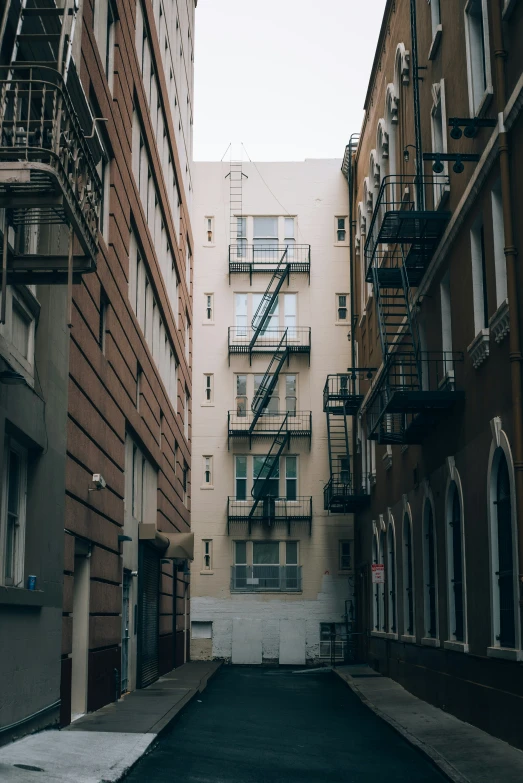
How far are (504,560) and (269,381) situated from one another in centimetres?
Answer: 2790

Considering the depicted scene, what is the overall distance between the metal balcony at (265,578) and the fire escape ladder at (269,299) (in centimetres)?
884

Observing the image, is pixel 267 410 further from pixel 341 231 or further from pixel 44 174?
pixel 44 174

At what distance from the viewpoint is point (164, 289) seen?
28.2 meters

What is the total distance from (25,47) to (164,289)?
16.7m

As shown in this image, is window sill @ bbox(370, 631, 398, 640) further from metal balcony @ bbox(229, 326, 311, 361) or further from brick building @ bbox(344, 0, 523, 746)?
metal balcony @ bbox(229, 326, 311, 361)

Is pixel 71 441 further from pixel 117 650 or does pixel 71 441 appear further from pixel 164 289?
pixel 164 289

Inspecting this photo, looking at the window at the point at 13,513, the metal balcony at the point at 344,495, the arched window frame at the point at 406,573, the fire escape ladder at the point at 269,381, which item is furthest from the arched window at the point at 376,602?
the window at the point at 13,513

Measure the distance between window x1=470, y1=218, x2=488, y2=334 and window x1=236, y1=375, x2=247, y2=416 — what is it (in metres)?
26.2

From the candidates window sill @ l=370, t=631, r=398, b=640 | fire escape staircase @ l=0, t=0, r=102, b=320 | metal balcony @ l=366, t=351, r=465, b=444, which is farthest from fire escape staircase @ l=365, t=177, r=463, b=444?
fire escape staircase @ l=0, t=0, r=102, b=320

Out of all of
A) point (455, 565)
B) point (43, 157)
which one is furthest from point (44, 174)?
point (455, 565)

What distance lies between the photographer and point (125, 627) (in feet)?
70.1

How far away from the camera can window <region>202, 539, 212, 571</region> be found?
4106 cm

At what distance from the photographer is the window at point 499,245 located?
570 inches

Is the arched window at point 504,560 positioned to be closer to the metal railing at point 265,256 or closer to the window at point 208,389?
the window at point 208,389
